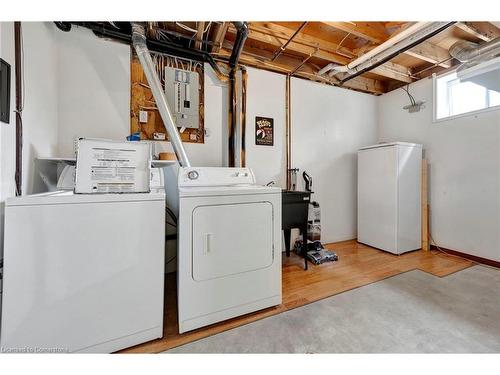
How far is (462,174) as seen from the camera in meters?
2.91

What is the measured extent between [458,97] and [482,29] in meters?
0.99

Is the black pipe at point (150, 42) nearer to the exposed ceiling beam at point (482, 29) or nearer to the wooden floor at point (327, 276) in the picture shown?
the wooden floor at point (327, 276)

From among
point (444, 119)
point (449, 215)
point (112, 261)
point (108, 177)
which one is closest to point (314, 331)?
point (112, 261)

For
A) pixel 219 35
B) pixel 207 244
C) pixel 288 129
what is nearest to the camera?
pixel 207 244

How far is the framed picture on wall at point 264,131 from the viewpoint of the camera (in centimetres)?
297

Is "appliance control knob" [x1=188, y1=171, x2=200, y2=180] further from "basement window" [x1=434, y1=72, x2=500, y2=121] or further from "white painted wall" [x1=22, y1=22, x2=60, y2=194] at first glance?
"basement window" [x1=434, y1=72, x2=500, y2=121]

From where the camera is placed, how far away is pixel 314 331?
4.98ft

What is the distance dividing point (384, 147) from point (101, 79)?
3.73 m

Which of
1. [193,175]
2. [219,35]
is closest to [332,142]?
[219,35]

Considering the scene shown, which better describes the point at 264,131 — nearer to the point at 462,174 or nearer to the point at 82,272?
the point at 82,272

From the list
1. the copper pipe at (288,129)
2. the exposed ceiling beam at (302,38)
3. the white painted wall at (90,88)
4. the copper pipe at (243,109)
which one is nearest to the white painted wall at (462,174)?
the exposed ceiling beam at (302,38)

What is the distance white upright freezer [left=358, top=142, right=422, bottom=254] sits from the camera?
301 centimetres

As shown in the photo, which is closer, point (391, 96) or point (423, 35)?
point (423, 35)

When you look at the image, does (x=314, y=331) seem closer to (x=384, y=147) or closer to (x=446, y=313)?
(x=446, y=313)
